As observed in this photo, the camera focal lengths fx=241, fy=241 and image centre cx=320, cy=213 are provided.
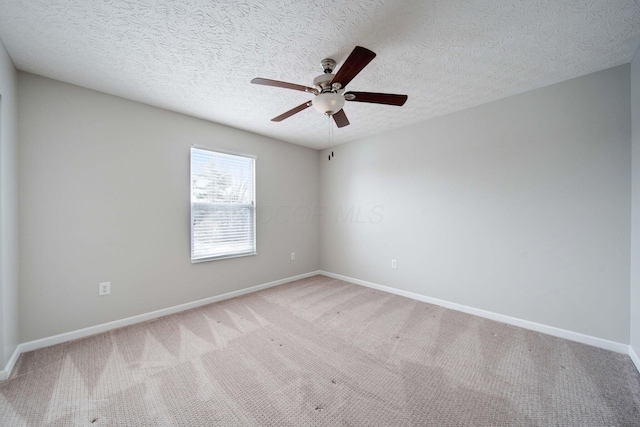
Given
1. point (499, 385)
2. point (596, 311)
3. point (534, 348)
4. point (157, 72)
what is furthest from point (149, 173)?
point (596, 311)

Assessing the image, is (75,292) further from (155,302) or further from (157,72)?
(157,72)

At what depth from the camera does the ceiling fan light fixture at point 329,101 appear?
182 cm

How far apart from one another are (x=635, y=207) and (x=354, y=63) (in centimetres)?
258

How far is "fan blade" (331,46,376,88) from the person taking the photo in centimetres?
141

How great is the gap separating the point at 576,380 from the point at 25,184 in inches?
183

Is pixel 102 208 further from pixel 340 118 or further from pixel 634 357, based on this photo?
pixel 634 357

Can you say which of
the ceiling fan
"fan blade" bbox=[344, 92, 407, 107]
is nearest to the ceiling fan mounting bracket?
the ceiling fan

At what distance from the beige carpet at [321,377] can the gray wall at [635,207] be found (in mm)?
320

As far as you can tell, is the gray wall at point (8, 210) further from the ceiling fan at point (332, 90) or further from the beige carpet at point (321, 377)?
the ceiling fan at point (332, 90)

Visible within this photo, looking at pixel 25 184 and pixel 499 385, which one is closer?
pixel 499 385

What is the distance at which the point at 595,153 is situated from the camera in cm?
218

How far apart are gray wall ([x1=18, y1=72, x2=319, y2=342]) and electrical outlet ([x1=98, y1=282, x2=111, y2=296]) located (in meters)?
0.04

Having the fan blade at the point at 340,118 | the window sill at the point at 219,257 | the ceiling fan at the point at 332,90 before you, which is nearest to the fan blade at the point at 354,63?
the ceiling fan at the point at 332,90

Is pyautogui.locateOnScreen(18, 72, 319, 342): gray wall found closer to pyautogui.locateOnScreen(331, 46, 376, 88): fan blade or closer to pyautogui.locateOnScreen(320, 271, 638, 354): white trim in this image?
pyautogui.locateOnScreen(331, 46, 376, 88): fan blade
